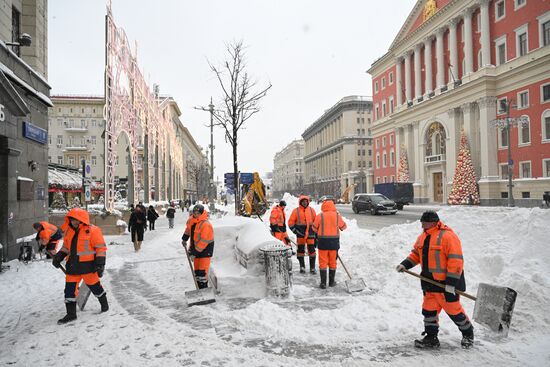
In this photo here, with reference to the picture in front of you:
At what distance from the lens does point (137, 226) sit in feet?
43.4

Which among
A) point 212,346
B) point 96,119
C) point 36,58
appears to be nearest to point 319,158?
point 96,119

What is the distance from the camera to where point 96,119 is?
6962 centimetres

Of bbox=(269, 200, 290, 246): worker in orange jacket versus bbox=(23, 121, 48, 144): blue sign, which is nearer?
bbox=(269, 200, 290, 246): worker in orange jacket

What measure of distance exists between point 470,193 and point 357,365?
33768 mm

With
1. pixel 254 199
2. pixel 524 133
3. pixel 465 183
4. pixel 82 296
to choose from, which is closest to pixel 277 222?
pixel 82 296

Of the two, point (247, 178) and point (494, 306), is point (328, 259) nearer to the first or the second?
point (494, 306)

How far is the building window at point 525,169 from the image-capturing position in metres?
31.0

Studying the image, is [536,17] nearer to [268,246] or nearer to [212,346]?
[268,246]

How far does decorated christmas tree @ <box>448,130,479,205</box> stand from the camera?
33.3m

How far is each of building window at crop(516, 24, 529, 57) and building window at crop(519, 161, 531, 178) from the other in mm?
9792

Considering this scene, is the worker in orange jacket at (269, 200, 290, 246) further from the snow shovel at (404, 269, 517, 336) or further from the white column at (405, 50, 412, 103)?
the white column at (405, 50, 412, 103)

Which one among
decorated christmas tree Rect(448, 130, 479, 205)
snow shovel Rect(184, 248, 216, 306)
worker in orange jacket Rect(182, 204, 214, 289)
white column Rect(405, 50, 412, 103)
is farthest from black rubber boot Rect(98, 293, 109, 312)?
white column Rect(405, 50, 412, 103)

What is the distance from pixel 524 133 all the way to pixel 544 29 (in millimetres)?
8586

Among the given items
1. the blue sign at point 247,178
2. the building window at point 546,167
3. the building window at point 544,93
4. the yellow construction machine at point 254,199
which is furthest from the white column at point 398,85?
the yellow construction machine at point 254,199
